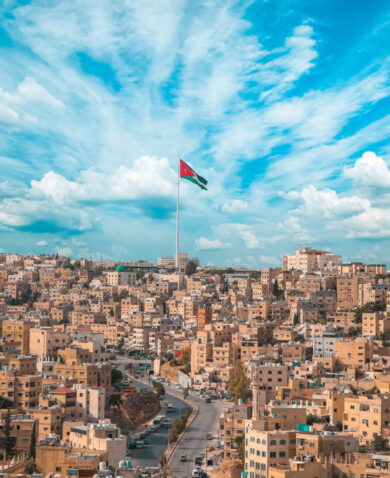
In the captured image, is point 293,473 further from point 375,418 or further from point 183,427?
point 183,427

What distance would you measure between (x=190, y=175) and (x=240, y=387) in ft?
120

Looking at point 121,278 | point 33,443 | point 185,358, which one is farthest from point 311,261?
point 33,443

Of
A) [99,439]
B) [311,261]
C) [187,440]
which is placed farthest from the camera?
[311,261]

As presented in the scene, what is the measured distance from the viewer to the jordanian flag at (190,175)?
74.1 meters

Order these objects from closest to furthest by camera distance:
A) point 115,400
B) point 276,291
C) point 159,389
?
point 115,400 → point 159,389 → point 276,291

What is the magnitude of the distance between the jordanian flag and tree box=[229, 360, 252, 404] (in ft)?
100

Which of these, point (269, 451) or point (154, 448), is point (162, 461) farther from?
point (269, 451)

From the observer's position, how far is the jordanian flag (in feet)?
243

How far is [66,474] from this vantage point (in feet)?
74.9

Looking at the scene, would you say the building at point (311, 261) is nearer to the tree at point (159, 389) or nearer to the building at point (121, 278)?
the building at point (121, 278)

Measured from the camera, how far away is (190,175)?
74750 millimetres

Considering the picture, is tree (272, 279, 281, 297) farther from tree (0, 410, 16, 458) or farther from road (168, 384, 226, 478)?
tree (0, 410, 16, 458)

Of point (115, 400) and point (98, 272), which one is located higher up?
point (98, 272)

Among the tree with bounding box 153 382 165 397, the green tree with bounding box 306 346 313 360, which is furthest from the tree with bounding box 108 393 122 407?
the green tree with bounding box 306 346 313 360
